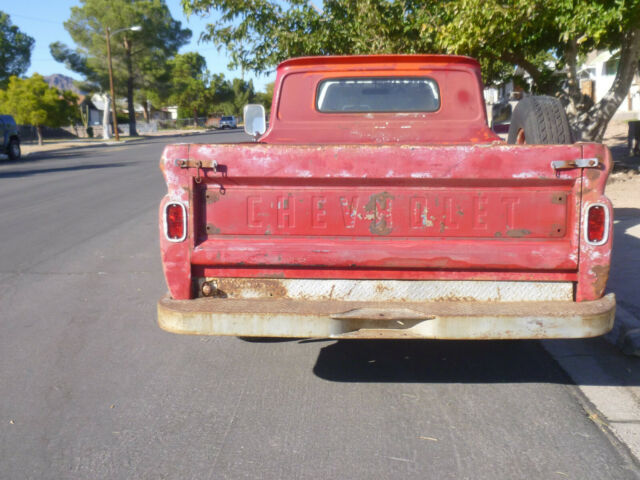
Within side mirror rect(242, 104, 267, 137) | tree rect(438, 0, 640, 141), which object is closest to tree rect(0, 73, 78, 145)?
tree rect(438, 0, 640, 141)

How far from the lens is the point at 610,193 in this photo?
12.0m

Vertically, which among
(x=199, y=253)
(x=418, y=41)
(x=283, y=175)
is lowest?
(x=199, y=253)

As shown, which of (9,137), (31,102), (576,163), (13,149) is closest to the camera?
(576,163)

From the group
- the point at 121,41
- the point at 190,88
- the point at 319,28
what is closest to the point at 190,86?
the point at 190,88

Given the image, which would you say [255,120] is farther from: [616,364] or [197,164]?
[616,364]

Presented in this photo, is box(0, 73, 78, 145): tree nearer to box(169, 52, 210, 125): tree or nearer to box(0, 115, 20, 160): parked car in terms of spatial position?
box(0, 115, 20, 160): parked car

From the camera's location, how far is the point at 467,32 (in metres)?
10.6

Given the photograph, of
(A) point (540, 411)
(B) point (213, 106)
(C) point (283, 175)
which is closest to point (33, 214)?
(C) point (283, 175)

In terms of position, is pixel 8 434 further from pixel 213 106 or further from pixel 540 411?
pixel 213 106

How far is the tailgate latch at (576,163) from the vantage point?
346 cm

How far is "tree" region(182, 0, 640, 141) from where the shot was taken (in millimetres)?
10125

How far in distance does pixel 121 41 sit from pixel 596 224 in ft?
206

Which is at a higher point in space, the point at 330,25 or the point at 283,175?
the point at 330,25

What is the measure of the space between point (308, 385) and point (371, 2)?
9973 millimetres
